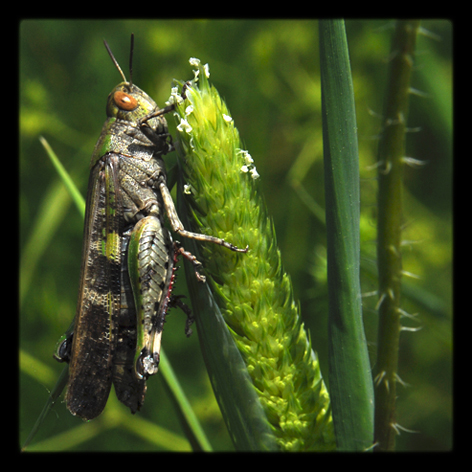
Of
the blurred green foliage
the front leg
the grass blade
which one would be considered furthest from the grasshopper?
the blurred green foliage

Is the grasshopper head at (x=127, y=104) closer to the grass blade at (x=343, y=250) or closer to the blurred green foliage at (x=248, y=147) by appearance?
the grass blade at (x=343, y=250)

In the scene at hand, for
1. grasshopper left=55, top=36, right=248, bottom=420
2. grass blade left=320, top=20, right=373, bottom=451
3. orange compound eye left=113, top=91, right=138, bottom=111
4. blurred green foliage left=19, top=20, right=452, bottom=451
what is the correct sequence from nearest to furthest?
grass blade left=320, top=20, right=373, bottom=451, grasshopper left=55, top=36, right=248, bottom=420, orange compound eye left=113, top=91, right=138, bottom=111, blurred green foliage left=19, top=20, right=452, bottom=451

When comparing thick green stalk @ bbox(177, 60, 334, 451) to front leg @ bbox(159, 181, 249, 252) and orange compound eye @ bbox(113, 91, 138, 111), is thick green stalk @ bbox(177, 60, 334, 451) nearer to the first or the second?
front leg @ bbox(159, 181, 249, 252)

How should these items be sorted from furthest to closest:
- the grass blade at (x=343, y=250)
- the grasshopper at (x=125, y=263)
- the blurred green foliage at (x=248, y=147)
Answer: the blurred green foliage at (x=248, y=147) → the grasshopper at (x=125, y=263) → the grass blade at (x=343, y=250)

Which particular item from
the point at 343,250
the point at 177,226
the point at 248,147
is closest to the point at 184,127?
the point at 177,226

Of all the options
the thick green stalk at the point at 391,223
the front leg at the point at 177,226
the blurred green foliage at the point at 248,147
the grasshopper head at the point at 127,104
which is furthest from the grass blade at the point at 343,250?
the blurred green foliage at the point at 248,147

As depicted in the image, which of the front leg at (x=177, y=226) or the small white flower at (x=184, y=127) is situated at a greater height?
the small white flower at (x=184, y=127)

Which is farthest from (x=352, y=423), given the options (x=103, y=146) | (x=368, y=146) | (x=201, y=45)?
(x=201, y=45)

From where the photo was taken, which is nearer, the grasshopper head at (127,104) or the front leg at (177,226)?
the front leg at (177,226)
